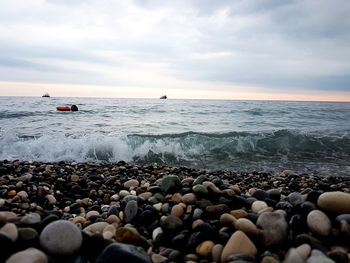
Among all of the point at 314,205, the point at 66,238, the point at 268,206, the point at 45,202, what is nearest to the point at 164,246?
the point at 66,238

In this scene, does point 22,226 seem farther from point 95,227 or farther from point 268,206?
point 268,206

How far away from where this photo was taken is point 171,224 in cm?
243

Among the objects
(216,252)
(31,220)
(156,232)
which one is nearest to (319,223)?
(216,252)

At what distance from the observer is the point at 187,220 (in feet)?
8.31

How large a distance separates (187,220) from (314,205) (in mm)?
976

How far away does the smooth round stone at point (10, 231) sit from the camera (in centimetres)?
177

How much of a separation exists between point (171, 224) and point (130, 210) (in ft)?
1.81

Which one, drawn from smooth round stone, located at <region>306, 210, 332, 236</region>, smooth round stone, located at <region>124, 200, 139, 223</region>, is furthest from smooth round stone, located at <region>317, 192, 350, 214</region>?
smooth round stone, located at <region>124, 200, 139, 223</region>

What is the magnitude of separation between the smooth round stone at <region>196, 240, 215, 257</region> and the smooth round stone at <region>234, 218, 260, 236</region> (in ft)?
0.72

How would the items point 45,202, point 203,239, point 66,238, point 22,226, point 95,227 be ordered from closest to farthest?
point 66,238, point 22,226, point 203,239, point 95,227, point 45,202

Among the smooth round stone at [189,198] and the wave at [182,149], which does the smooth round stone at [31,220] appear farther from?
the wave at [182,149]

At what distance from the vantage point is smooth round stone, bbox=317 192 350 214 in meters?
2.19

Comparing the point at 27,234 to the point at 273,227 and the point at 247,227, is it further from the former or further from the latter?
the point at 273,227

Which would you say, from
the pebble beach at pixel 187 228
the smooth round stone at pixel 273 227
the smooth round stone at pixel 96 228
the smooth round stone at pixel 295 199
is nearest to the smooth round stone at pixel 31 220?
the pebble beach at pixel 187 228
